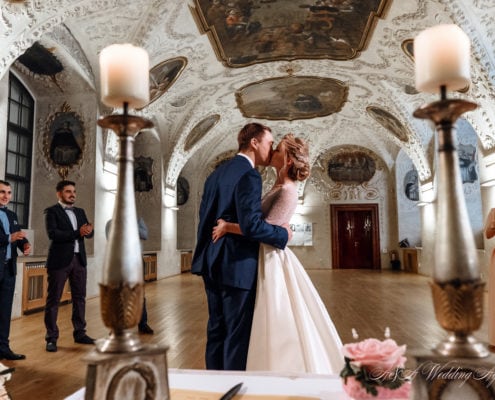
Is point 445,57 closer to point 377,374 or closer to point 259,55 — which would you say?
point 377,374

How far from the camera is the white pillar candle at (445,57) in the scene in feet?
2.94

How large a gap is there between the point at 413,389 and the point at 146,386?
0.54m

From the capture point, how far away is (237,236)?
2160mm

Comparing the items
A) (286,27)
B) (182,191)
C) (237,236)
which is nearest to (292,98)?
(286,27)

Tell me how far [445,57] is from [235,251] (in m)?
1.44

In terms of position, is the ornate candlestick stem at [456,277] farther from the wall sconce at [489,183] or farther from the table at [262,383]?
the wall sconce at [489,183]

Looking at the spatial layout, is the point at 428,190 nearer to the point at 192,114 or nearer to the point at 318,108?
the point at 318,108

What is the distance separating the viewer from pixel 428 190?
15.1m

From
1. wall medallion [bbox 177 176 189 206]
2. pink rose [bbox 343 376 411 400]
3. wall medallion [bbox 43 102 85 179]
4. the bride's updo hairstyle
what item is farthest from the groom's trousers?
wall medallion [bbox 177 176 189 206]

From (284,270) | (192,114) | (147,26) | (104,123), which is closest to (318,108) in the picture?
(192,114)

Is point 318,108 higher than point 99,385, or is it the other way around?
point 318,108

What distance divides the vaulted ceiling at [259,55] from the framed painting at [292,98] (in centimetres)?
4

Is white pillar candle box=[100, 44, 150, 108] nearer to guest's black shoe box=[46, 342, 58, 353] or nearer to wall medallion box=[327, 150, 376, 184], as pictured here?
guest's black shoe box=[46, 342, 58, 353]

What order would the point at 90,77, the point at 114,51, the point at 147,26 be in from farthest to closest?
1. the point at 90,77
2. the point at 147,26
3. the point at 114,51
